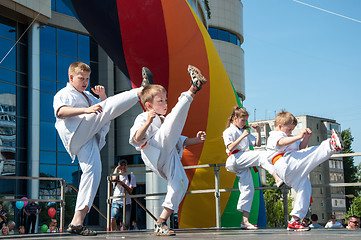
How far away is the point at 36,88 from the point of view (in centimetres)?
2247

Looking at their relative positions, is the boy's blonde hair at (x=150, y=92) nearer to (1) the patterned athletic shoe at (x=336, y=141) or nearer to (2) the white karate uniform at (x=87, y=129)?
(2) the white karate uniform at (x=87, y=129)

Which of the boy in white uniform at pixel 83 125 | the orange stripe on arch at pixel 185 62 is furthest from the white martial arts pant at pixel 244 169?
the boy in white uniform at pixel 83 125

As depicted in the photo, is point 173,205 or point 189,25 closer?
point 173,205

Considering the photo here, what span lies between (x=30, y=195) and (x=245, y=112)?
17.1m

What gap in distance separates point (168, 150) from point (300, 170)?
1.48 meters

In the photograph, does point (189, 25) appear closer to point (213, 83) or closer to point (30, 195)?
point (213, 83)

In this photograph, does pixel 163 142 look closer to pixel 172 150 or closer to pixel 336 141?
pixel 172 150

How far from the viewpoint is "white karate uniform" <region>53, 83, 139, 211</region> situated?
4426 mm

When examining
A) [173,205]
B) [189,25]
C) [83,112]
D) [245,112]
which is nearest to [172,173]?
[173,205]

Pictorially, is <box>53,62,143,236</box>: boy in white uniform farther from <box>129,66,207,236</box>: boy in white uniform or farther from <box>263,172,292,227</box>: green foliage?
<box>263,172,292,227</box>: green foliage

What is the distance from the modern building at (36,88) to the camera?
21484mm

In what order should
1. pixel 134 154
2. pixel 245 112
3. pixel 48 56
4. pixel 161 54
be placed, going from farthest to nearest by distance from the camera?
pixel 134 154, pixel 48 56, pixel 161 54, pixel 245 112

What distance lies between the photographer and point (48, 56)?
78.9ft

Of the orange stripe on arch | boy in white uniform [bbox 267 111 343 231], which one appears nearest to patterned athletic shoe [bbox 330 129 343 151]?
boy in white uniform [bbox 267 111 343 231]
